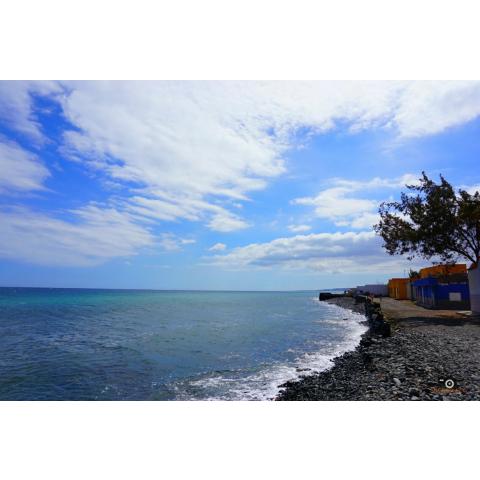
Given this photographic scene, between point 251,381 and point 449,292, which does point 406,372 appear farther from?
point 449,292

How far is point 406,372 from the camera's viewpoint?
1182 centimetres

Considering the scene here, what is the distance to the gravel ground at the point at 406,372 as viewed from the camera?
9.66m

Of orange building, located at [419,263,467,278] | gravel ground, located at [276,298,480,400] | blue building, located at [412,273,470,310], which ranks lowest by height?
gravel ground, located at [276,298,480,400]

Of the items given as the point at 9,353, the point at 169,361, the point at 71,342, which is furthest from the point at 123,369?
the point at 71,342

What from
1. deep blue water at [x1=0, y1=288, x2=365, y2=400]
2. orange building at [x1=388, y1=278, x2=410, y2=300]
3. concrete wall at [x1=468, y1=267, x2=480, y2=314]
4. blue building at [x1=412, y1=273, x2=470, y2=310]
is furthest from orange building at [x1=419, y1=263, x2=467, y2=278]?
deep blue water at [x1=0, y1=288, x2=365, y2=400]

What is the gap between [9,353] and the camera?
22.3m

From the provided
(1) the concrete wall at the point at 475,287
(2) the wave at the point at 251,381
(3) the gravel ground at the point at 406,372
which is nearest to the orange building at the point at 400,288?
(1) the concrete wall at the point at 475,287

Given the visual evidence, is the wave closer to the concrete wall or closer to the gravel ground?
the gravel ground

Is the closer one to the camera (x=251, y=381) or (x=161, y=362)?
(x=251, y=381)

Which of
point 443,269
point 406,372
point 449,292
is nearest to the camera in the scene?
point 406,372

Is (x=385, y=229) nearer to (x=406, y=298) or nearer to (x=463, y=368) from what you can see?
(x=463, y=368)

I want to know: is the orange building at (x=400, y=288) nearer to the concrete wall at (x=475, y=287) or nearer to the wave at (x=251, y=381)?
the concrete wall at (x=475, y=287)

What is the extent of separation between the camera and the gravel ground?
9.66 metres

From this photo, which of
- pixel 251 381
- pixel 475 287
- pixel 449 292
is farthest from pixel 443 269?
pixel 251 381
